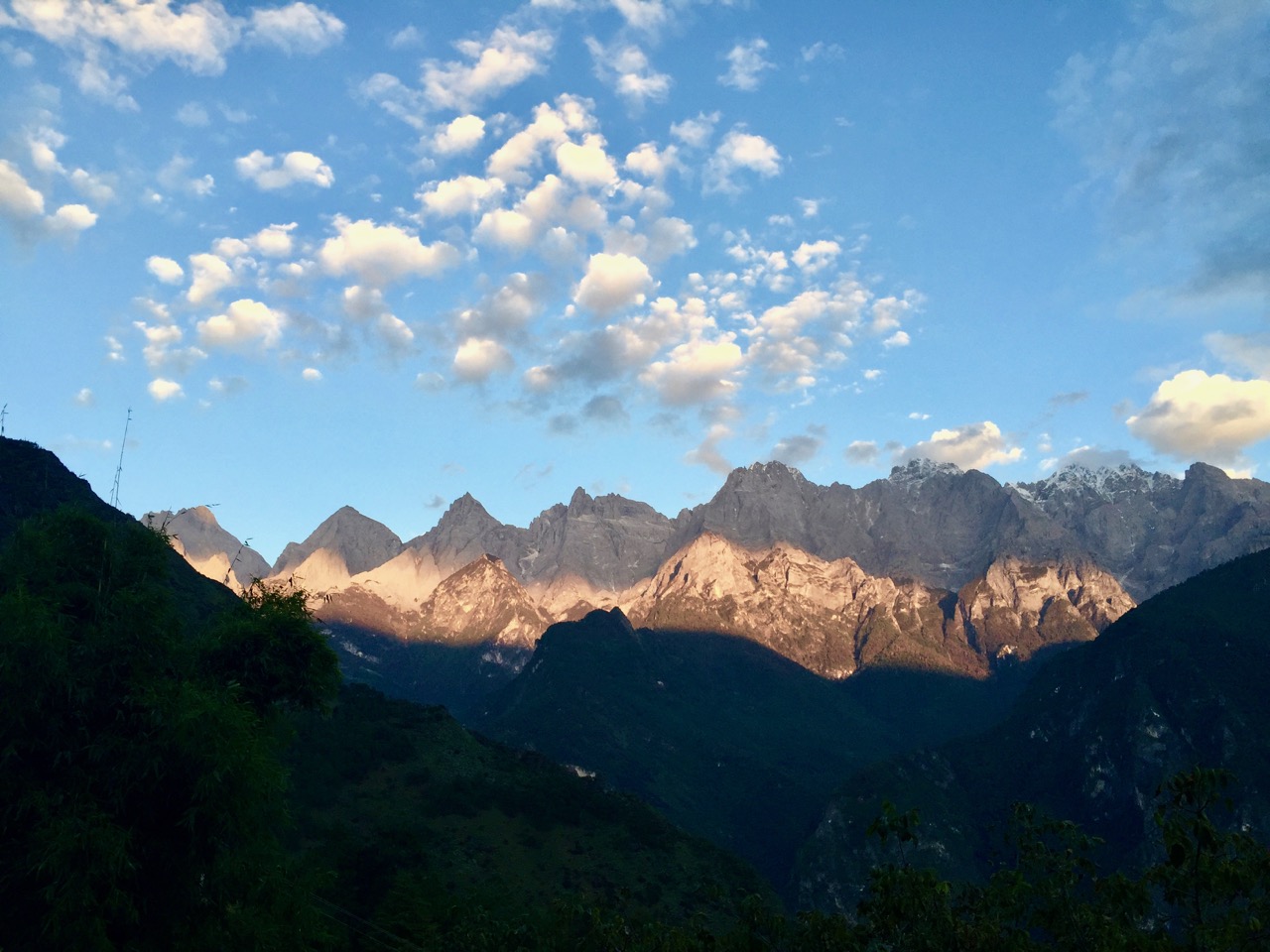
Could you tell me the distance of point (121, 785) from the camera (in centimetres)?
3319

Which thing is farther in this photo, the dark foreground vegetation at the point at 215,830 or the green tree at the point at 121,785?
the green tree at the point at 121,785

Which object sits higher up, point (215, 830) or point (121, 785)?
point (121, 785)

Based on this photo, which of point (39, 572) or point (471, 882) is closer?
point (39, 572)

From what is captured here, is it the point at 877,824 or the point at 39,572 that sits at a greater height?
the point at 39,572

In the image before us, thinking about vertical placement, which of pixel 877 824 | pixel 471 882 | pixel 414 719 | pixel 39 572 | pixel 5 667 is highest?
pixel 39 572

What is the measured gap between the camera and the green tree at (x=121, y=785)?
30.7m

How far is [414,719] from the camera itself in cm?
15350

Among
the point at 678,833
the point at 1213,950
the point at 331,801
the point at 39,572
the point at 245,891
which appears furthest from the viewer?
the point at 678,833

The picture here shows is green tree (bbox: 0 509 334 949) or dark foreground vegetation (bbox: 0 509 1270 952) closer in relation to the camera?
dark foreground vegetation (bbox: 0 509 1270 952)

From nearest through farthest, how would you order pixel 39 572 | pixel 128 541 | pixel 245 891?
1. pixel 245 891
2. pixel 39 572
3. pixel 128 541

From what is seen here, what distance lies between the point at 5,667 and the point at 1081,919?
3422 cm

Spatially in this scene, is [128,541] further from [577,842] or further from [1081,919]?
[577,842]

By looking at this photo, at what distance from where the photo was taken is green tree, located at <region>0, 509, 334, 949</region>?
30.7 metres

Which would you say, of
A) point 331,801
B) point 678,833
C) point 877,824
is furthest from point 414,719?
point 877,824
